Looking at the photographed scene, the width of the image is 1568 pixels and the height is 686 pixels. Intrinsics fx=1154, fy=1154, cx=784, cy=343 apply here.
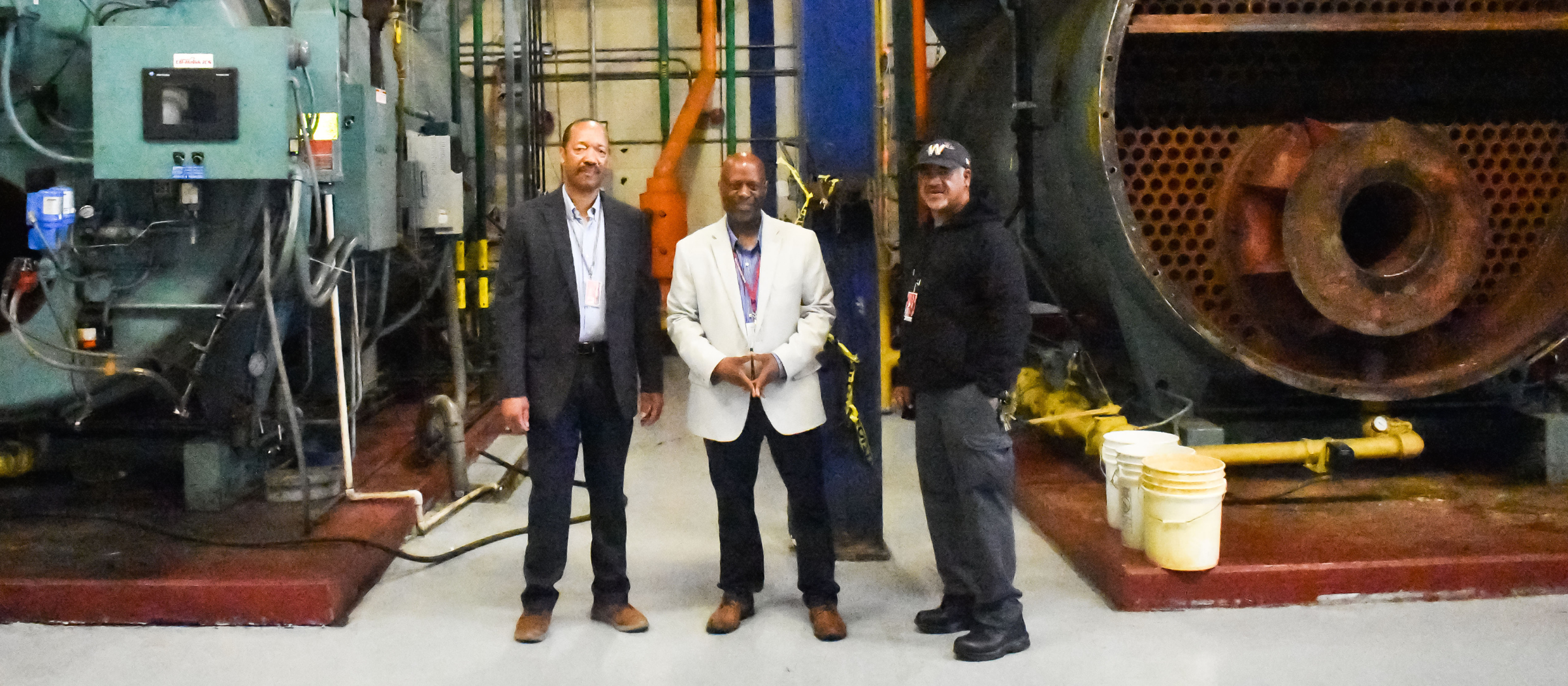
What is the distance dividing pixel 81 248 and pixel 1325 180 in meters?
3.67

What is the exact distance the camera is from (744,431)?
9.48 ft

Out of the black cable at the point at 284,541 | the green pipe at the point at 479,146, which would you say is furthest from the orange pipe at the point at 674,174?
the black cable at the point at 284,541

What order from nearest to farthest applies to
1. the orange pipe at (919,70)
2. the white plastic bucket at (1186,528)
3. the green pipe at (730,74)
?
the white plastic bucket at (1186,528)
the orange pipe at (919,70)
the green pipe at (730,74)

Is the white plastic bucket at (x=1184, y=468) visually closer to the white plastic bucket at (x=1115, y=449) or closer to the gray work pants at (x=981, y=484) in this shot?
the white plastic bucket at (x=1115, y=449)

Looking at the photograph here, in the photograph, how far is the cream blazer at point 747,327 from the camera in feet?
9.27

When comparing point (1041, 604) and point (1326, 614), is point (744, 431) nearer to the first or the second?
point (1041, 604)

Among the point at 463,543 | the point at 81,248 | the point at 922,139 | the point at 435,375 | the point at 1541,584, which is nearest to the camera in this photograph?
the point at 1541,584

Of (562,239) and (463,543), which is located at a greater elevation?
(562,239)

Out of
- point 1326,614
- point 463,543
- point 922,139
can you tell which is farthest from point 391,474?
point 1326,614

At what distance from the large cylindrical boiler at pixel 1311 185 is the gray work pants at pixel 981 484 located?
1032 mm

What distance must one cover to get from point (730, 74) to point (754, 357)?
4640 mm

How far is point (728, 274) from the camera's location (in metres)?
2.86

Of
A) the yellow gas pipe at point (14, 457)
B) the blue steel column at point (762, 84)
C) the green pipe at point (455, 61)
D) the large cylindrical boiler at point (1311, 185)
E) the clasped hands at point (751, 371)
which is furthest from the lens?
the blue steel column at point (762, 84)

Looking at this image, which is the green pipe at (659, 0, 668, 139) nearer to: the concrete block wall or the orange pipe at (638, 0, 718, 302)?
the concrete block wall
